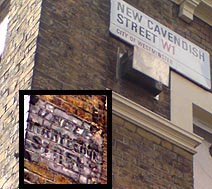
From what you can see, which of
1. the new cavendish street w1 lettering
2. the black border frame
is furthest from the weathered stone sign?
the new cavendish street w1 lettering

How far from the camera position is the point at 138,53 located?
35.8 feet

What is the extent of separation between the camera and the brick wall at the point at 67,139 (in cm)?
916

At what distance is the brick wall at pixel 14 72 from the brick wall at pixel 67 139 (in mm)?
365

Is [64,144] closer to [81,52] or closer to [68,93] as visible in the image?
[68,93]

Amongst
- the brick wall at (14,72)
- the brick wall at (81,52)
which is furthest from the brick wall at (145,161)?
the brick wall at (14,72)

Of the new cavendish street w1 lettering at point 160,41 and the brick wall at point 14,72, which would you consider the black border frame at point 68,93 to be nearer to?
the brick wall at point 14,72

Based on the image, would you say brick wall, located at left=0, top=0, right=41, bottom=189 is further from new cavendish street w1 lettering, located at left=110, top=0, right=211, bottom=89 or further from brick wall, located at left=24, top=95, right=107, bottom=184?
new cavendish street w1 lettering, located at left=110, top=0, right=211, bottom=89

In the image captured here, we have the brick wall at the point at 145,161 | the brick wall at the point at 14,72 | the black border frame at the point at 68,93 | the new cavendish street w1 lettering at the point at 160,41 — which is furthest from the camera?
the new cavendish street w1 lettering at the point at 160,41

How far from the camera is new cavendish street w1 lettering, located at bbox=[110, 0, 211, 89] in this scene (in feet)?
37.1

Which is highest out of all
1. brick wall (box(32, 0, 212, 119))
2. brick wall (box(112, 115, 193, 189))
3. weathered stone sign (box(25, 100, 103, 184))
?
brick wall (box(32, 0, 212, 119))

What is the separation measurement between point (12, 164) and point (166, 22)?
3429 millimetres

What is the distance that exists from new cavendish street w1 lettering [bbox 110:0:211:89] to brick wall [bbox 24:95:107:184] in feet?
5.97

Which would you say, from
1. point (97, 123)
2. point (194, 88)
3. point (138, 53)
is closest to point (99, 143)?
point (97, 123)

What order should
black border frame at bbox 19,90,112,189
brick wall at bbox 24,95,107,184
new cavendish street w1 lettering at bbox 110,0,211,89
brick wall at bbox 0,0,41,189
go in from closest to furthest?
black border frame at bbox 19,90,112,189 < brick wall at bbox 24,95,107,184 < brick wall at bbox 0,0,41,189 < new cavendish street w1 lettering at bbox 110,0,211,89
